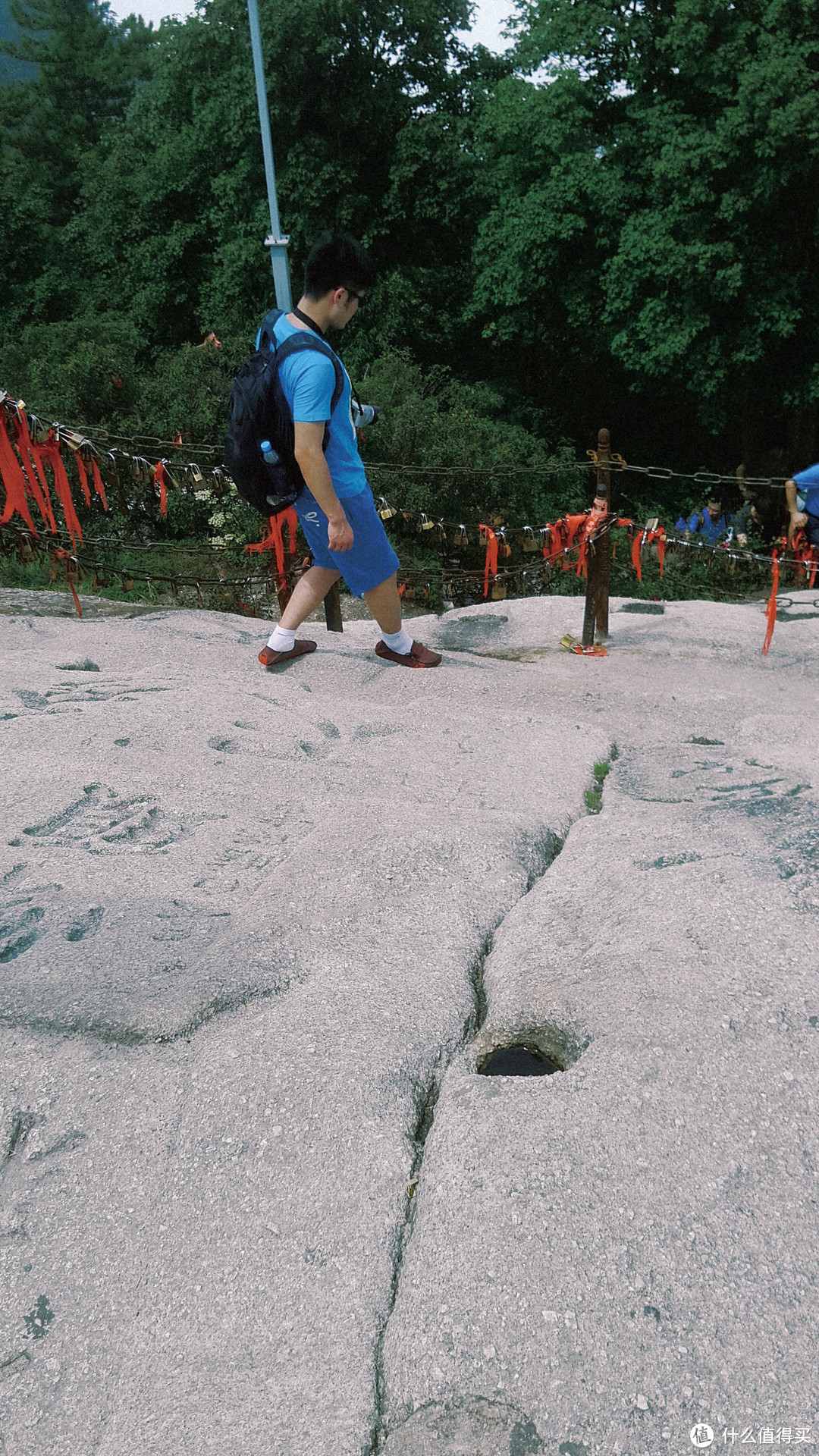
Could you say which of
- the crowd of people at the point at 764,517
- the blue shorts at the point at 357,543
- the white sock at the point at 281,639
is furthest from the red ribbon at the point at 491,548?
the blue shorts at the point at 357,543

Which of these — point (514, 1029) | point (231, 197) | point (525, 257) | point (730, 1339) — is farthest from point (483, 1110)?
point (231, 197)

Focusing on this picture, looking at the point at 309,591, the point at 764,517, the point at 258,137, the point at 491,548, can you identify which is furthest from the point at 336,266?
the point at 258,137

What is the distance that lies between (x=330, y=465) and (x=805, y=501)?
3.60 meters

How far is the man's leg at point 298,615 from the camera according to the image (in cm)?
431

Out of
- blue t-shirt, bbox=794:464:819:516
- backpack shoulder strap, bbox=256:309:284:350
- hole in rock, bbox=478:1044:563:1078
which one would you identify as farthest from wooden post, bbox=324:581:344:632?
hole in rock, bbox=478:1044:563:1078

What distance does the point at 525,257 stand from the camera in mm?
14578

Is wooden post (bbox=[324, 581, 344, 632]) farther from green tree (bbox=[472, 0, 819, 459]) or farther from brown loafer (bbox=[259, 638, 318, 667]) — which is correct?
green tree (bbox=[472, 0, 819, 459])

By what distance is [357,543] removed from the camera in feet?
13.1

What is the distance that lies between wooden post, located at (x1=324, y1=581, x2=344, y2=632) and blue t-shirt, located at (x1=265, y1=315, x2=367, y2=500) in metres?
1.69

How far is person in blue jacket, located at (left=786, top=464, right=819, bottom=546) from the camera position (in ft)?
19.1

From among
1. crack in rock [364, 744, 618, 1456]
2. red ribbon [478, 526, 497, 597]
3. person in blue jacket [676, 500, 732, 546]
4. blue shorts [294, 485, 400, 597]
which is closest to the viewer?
crack in rock [364, 744, 618, 1456]

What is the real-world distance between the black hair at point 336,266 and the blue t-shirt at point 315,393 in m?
0.18

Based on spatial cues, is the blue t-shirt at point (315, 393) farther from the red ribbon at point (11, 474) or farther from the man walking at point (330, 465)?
the red ribbon at point (11, 474)

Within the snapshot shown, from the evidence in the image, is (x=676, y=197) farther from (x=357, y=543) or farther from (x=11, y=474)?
(x=357, y=543)
